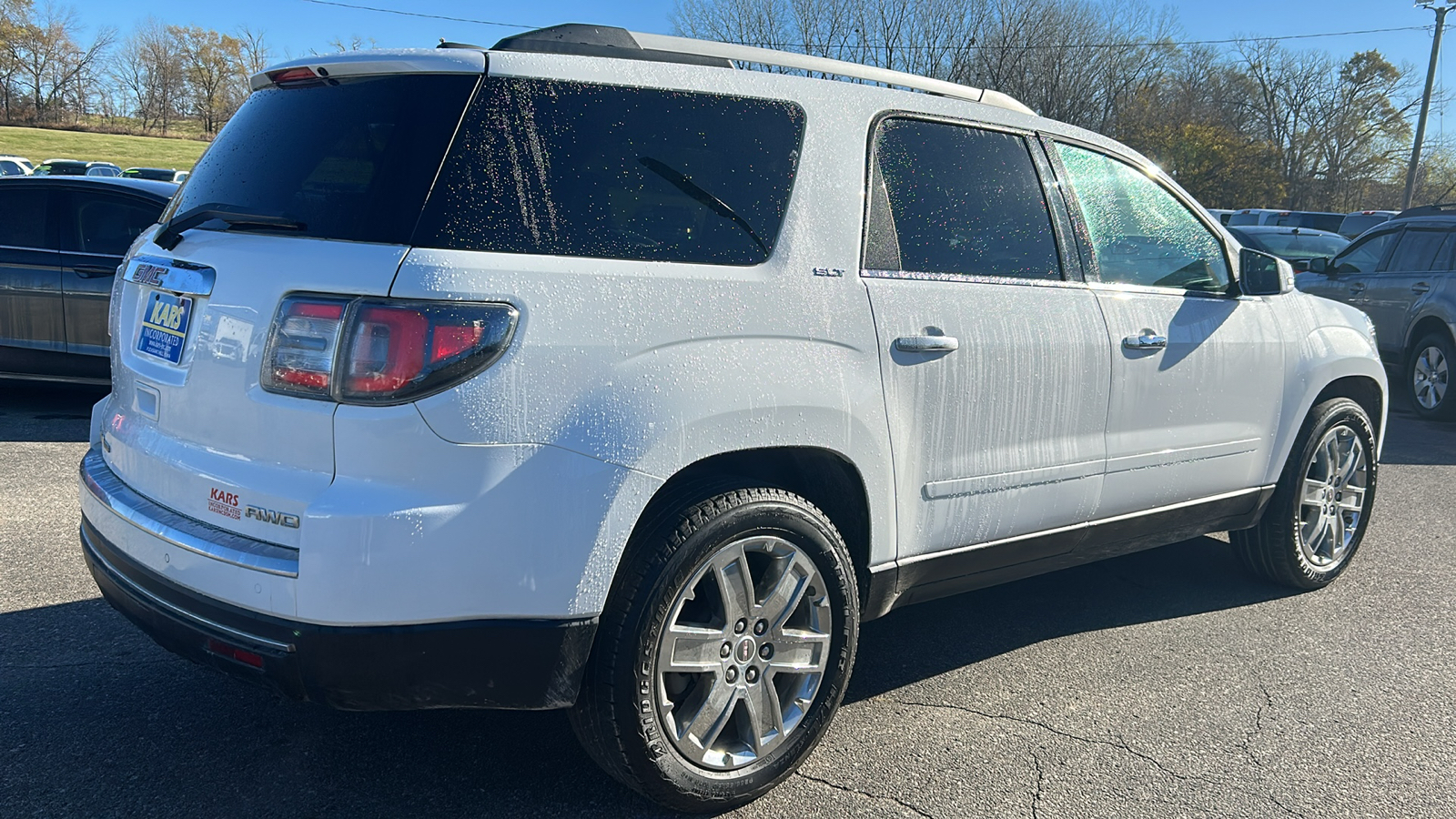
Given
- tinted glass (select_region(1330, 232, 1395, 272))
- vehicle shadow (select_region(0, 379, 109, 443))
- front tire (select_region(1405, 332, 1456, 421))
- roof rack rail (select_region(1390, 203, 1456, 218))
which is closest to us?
vehicle shadow (select_region(0, 379, 109, 443))

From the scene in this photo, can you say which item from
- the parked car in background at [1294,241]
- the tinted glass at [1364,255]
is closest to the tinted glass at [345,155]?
the tinted glass at [1364,255]

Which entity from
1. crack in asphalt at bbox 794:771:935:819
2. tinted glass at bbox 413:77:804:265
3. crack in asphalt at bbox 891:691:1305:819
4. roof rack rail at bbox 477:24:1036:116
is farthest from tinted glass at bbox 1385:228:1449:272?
crack in asphalt at bbox 794:771:935:819

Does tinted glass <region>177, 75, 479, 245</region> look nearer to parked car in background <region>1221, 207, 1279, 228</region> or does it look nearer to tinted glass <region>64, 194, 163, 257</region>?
tinted glass <region>64, 194, 163, 257</region>

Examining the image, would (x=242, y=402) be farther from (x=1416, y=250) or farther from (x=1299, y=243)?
(x=1299, y=243)

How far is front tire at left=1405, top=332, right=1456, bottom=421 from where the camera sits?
920cm

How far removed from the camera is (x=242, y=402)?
228 centimetres

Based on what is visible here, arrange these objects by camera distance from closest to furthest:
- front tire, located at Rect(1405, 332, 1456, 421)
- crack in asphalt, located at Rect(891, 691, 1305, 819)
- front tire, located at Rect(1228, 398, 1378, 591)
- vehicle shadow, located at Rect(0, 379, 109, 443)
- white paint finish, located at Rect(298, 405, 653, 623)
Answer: white paint finish, located at Rect(298, 405, 653, 623)
crack in asphalt, located at Rect(891, 691, 1305, 819)
front tire, located at Rect(1228, 398, 1378, 591)
vehicle shadow, located at Rect(0, 379, 109, 443)
front tire, located at Rect(1405, 332, 1456, 421)

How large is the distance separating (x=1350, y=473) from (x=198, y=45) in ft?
304

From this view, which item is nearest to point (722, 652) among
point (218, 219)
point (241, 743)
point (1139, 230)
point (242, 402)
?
point (242, 402)

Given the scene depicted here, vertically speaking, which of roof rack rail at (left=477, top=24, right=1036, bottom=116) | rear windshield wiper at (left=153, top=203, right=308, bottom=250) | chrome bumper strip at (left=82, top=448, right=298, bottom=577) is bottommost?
chrome bumper strip at (left=82, top=448, right=298, bottom=577)

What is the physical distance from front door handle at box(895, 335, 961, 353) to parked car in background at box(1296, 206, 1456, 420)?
750 cm

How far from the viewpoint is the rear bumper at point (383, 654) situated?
Result: 217cm

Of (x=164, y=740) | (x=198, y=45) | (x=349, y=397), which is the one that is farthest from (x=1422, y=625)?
(x=198, y=45)

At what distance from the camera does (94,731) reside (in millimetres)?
2875
